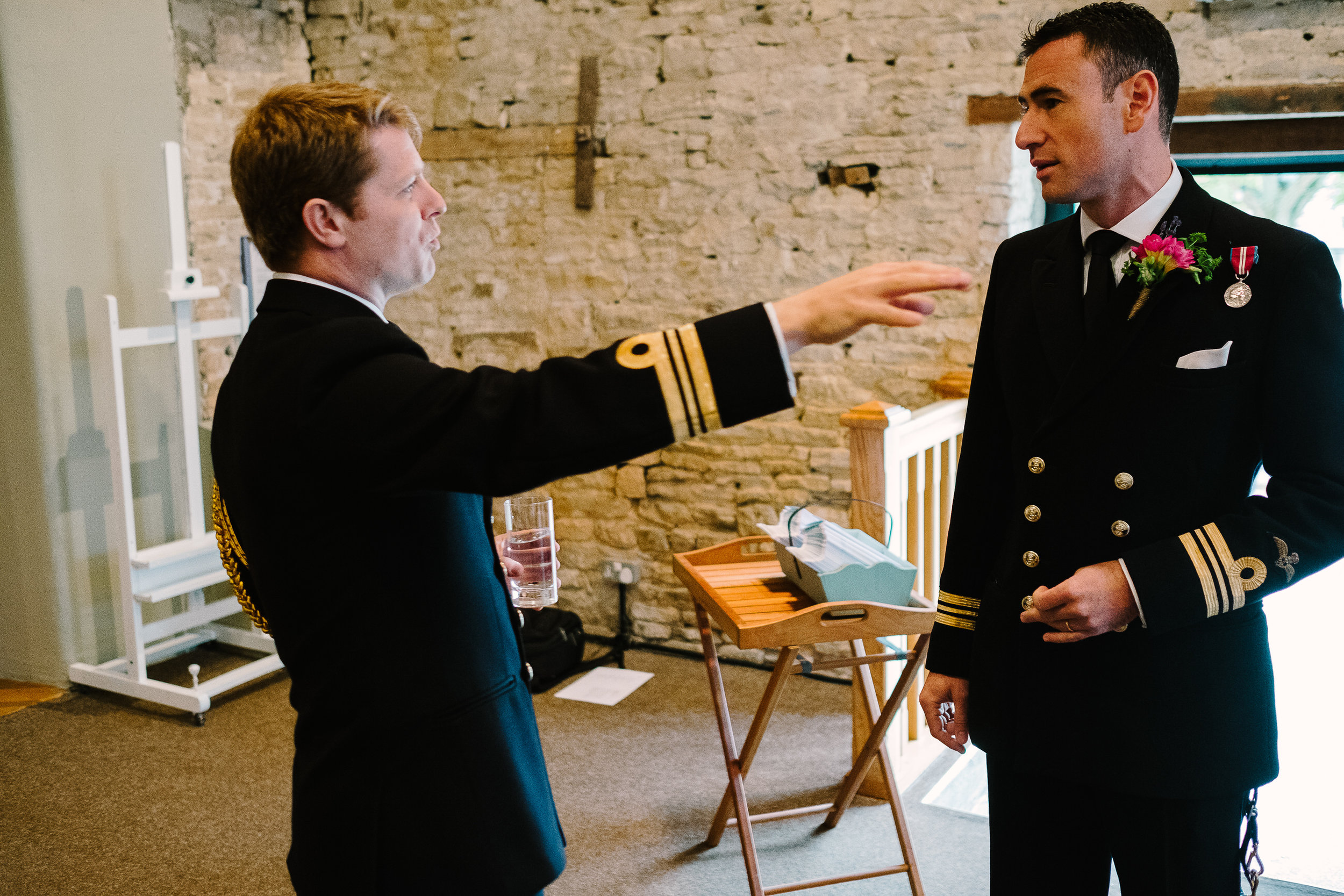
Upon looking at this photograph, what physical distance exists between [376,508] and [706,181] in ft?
10.2

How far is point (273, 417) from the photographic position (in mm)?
1090

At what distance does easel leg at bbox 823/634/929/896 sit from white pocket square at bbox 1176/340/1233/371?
122 cm

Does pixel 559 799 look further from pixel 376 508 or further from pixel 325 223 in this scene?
pixel 325 223

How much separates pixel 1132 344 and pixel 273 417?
1116mm

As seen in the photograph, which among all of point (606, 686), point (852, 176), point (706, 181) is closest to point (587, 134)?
point (706, 181)

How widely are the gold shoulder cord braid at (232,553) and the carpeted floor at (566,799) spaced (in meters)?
1.51

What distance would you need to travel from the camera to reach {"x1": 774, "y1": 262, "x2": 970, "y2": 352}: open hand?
3.21 ft

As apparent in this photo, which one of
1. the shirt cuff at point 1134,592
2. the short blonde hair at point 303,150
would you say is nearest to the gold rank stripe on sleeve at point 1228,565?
the shirt cuff at point 1134,592

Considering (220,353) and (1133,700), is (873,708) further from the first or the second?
(220,353)

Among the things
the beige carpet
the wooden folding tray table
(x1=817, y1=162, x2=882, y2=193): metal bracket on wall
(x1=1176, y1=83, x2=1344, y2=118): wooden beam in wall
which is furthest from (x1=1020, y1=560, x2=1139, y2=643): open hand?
(x1=817, y1=162, x2=882, y2=193): metal bracket on wall

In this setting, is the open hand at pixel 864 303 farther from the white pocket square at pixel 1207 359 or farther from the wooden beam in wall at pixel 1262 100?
the wooden beam in wall at pixel 1262 100

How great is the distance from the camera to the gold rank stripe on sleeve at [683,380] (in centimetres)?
96

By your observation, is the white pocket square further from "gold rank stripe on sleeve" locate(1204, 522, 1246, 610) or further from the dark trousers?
the dark trousers

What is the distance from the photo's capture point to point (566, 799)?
3111 mm
